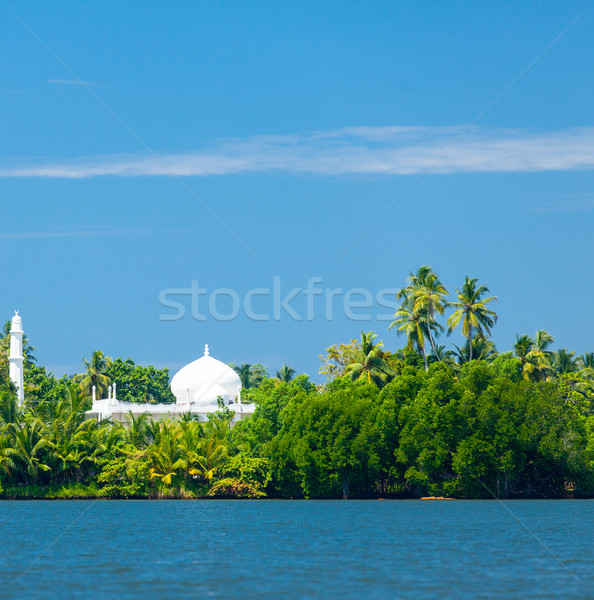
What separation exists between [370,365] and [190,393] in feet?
63.4

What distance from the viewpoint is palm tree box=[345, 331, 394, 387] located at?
254 feet

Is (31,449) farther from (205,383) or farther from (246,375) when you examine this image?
(246,375)

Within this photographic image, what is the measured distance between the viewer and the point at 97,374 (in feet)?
377

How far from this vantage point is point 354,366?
255 ft

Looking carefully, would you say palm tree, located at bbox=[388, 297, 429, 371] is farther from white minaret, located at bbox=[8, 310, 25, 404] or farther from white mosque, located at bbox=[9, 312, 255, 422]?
white minaret, located at bbox=[8, 310, 25, 404]

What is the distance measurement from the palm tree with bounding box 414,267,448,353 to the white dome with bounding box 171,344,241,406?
19754 mm

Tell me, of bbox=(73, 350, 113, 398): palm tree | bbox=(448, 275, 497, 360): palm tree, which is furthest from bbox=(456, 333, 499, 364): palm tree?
bbox=(73, 350, 113, 398): palm tree

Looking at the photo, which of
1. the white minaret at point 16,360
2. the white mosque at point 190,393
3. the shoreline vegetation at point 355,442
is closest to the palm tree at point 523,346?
the shoreline vegetation at point 355,442
